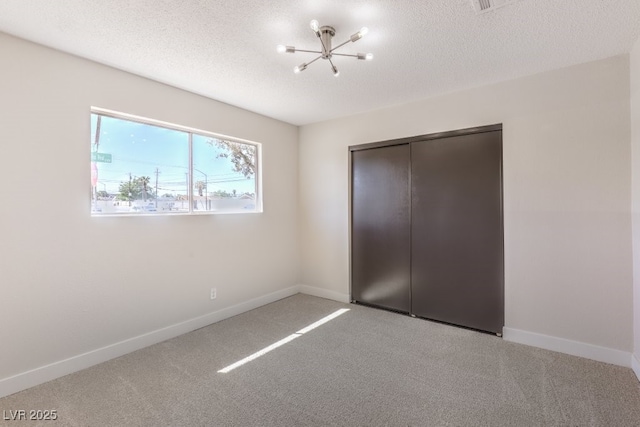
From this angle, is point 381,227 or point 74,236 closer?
point 74,236

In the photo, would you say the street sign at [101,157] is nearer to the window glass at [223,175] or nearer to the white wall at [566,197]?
the window glass at [223,175]

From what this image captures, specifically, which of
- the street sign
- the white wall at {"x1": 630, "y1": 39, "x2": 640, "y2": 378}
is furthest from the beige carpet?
the street sign

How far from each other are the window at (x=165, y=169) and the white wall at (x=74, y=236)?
5.2 inches

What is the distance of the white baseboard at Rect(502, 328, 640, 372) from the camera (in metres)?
2.45

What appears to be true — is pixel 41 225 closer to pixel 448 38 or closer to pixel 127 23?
pixel 127 23

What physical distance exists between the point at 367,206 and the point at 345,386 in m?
2.29

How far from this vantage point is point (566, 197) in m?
2.66

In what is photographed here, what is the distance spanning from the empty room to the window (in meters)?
0.02

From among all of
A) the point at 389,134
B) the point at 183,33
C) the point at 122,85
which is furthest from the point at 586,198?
the point at 122,85

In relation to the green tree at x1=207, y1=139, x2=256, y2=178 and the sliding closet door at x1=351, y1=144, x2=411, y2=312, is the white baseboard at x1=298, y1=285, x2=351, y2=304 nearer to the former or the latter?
the sliding closet door at x1=351, y1=144, x2=411, y2=312

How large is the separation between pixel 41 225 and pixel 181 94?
68.0 inches

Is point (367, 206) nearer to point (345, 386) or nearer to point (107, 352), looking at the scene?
point (345, 386)

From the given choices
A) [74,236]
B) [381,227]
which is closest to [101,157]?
[74,236]

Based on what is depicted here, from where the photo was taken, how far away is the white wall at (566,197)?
8.10 feet
